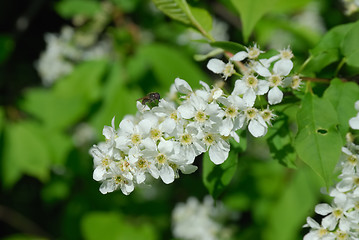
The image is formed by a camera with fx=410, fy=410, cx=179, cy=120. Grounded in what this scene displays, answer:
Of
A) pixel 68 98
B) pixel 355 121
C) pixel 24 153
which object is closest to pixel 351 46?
pixel 355 121

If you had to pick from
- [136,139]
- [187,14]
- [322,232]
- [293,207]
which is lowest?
[293,207]

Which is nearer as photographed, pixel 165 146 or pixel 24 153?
pixel 165 146

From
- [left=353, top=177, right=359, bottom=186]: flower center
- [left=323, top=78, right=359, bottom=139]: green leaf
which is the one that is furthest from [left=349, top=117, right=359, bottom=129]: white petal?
[left=353, top=177, right=359, bottom=186]: flower center

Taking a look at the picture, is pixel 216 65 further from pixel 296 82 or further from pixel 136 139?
pixel 136 139

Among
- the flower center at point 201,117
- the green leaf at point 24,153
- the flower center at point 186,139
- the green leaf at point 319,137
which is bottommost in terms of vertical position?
the green leaf at point 24,153

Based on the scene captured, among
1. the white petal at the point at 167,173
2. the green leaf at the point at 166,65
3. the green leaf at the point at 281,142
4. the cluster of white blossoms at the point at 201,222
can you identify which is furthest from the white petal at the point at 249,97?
the cluster of white blossoms at the point at 201,222

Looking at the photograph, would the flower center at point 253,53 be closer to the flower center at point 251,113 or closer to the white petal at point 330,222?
the flower center at point 251,113
